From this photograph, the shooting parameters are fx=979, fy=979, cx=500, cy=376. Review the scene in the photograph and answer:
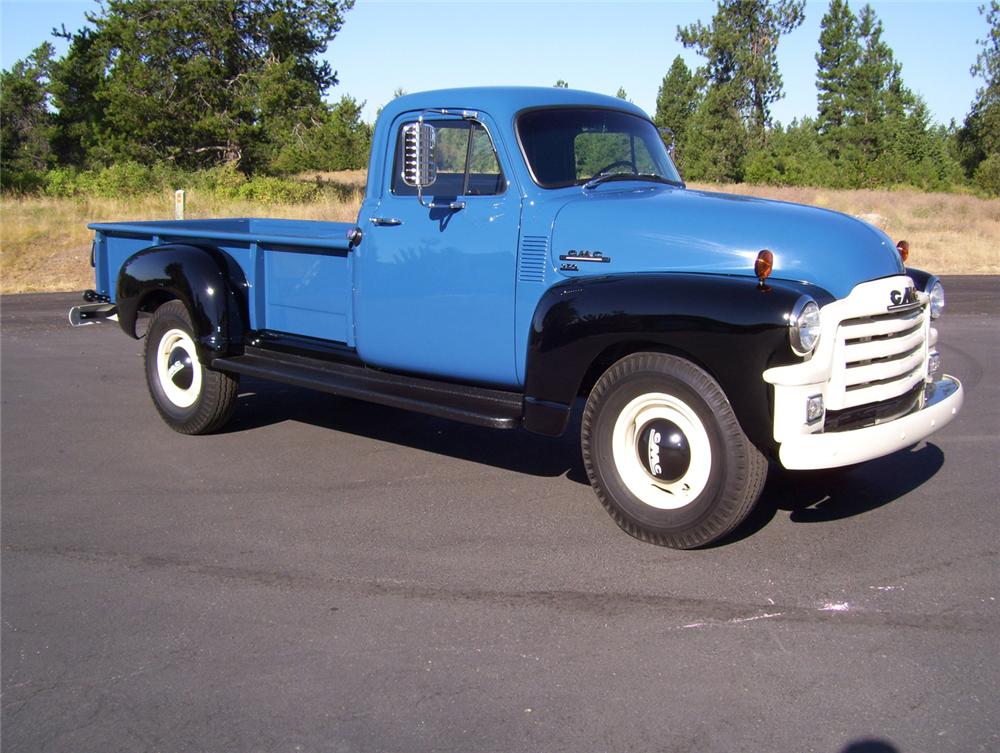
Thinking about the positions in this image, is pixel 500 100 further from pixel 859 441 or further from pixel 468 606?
pixel 468 606

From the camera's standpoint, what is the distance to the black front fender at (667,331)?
4246 millimetres

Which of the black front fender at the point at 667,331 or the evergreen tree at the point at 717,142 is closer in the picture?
the black front fender at the point at 667,331

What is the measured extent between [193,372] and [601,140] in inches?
132

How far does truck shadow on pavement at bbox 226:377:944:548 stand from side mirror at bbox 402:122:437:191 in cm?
192

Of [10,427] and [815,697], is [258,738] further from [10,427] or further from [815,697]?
[10,427]

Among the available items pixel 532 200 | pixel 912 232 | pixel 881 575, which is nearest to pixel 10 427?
pixel 532 200

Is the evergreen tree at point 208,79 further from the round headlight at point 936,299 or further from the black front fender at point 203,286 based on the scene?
the round headlight at point 936,299

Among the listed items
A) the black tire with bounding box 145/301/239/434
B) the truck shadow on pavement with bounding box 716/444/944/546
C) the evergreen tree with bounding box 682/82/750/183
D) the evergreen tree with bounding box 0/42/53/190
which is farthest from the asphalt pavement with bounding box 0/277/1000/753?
the evergreen tree with bounding box 682/82/750/183

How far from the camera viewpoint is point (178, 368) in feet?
23.2

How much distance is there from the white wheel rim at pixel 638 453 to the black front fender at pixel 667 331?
0.24m

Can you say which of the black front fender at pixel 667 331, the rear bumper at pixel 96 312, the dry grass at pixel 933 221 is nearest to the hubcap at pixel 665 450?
the black front fender at pixel 667 331

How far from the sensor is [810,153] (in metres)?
49.6

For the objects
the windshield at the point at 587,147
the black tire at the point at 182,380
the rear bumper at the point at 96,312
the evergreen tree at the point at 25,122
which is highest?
the evergreen tree at the point at 25,122

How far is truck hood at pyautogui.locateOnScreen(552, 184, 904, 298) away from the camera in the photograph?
4531mm
